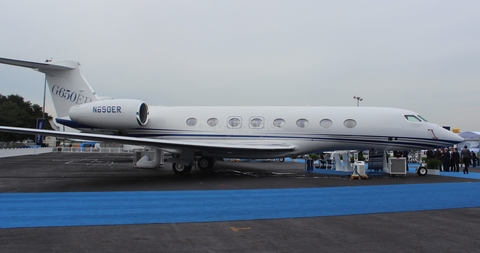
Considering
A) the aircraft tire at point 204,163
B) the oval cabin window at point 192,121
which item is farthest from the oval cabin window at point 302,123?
the aircraft tire at point 204,163

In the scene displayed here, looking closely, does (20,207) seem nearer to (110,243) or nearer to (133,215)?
(133,215)

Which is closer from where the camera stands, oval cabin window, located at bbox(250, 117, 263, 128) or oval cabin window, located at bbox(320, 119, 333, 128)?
oval cabin window, located at bbox(320, 119, 333, 128)

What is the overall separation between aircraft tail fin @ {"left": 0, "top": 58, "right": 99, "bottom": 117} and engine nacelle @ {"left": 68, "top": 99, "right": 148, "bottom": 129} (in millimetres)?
1279

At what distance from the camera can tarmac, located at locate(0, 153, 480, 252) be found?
17.1ft

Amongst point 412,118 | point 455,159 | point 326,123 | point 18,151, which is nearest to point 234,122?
point 326,123

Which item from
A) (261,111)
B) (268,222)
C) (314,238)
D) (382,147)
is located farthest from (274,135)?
(314,238)

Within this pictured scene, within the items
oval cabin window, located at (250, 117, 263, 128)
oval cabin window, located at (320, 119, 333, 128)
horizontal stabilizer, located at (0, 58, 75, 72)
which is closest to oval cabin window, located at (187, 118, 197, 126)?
oval cabin window, located at (250, 117, 263, 128)

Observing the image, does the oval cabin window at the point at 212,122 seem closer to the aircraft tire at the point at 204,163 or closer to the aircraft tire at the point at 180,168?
the aircraft tire at the point at 180,168

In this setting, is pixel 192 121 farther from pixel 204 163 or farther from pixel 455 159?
pixel 455 159

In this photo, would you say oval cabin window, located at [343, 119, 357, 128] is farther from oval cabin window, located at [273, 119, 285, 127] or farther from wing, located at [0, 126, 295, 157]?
oval cabin window, located at [273, 119, 285, 127]

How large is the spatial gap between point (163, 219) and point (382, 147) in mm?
12015

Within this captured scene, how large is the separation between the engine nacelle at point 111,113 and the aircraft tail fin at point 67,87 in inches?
50.4

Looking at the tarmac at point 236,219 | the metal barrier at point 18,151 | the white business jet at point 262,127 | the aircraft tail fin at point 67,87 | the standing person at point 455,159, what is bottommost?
the tarmac at point 236,219

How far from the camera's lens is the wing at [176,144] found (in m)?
12.2
